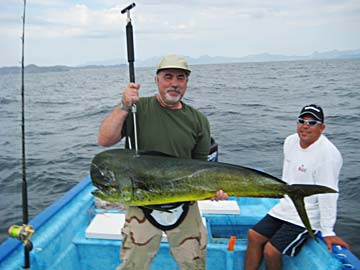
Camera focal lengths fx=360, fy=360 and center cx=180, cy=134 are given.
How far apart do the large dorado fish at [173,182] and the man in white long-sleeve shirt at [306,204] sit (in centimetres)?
94

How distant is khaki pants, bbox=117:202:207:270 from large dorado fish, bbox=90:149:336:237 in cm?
50

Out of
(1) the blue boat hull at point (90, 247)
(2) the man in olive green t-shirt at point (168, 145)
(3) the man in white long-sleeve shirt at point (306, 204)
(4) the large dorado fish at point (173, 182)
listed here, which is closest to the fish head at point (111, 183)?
(4) the large dorado fish at point (173, 182)

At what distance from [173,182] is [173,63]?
913 mm

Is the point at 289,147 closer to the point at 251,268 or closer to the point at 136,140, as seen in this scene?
the point at 251,268

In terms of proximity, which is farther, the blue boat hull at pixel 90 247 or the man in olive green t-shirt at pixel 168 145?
the blue boat hull at pixel 90 247

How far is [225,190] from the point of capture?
2.44 metres

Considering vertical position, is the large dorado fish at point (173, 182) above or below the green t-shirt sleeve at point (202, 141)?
below

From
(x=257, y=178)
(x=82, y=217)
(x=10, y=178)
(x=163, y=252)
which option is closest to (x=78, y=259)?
(x=82, y=217)

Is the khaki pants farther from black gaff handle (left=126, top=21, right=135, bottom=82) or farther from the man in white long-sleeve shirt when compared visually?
black gaff handle (left=126, top=21, right=135, bottom=82)

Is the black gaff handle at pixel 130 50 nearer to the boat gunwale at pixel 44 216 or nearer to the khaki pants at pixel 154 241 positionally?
the khaki pants at pixel 154 241

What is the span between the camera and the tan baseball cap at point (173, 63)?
2715 millimetres

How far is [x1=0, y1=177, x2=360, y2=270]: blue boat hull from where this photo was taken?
3217 mm

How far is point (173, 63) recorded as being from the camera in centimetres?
273

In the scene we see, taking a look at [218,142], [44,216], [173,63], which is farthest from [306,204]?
[218,142]
